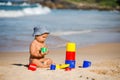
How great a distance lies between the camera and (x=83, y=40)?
12.1 m

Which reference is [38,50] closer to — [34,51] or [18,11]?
[34,51]

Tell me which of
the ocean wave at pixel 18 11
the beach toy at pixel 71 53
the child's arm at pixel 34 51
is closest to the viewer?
the child's arm at pixel 34 51

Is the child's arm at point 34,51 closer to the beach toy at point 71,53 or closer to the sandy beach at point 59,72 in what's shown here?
the sandy beach at point 59,72

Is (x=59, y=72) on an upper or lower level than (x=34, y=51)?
lower

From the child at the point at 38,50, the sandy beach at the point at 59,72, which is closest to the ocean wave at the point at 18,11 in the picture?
the sandy beach at the point at 59,72

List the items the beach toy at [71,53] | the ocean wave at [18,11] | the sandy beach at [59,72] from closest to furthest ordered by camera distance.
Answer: the sandy beach at [59,72], the beach toy at [71,53], the ocean wave at [18,11]

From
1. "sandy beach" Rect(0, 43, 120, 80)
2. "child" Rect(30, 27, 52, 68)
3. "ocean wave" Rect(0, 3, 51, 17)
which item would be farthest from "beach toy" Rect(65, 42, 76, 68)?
"ocean wave" Rect(0, 3, 51, 17)

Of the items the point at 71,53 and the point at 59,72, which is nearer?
the point at 59,72

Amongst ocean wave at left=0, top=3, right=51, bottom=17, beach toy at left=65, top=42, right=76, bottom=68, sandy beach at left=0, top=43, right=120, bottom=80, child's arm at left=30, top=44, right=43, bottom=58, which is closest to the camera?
sandy beach at left=0, top=43, right=120, bottom=80

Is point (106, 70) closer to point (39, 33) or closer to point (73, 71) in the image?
point (73, 71)

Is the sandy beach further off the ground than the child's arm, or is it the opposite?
the child's arm

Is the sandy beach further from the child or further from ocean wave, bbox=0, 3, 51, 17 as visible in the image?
ocean wave, bbox=0, 3, 51, 17

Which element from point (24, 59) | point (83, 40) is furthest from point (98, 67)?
point (83, 40)

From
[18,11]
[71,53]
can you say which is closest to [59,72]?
[71,53]
